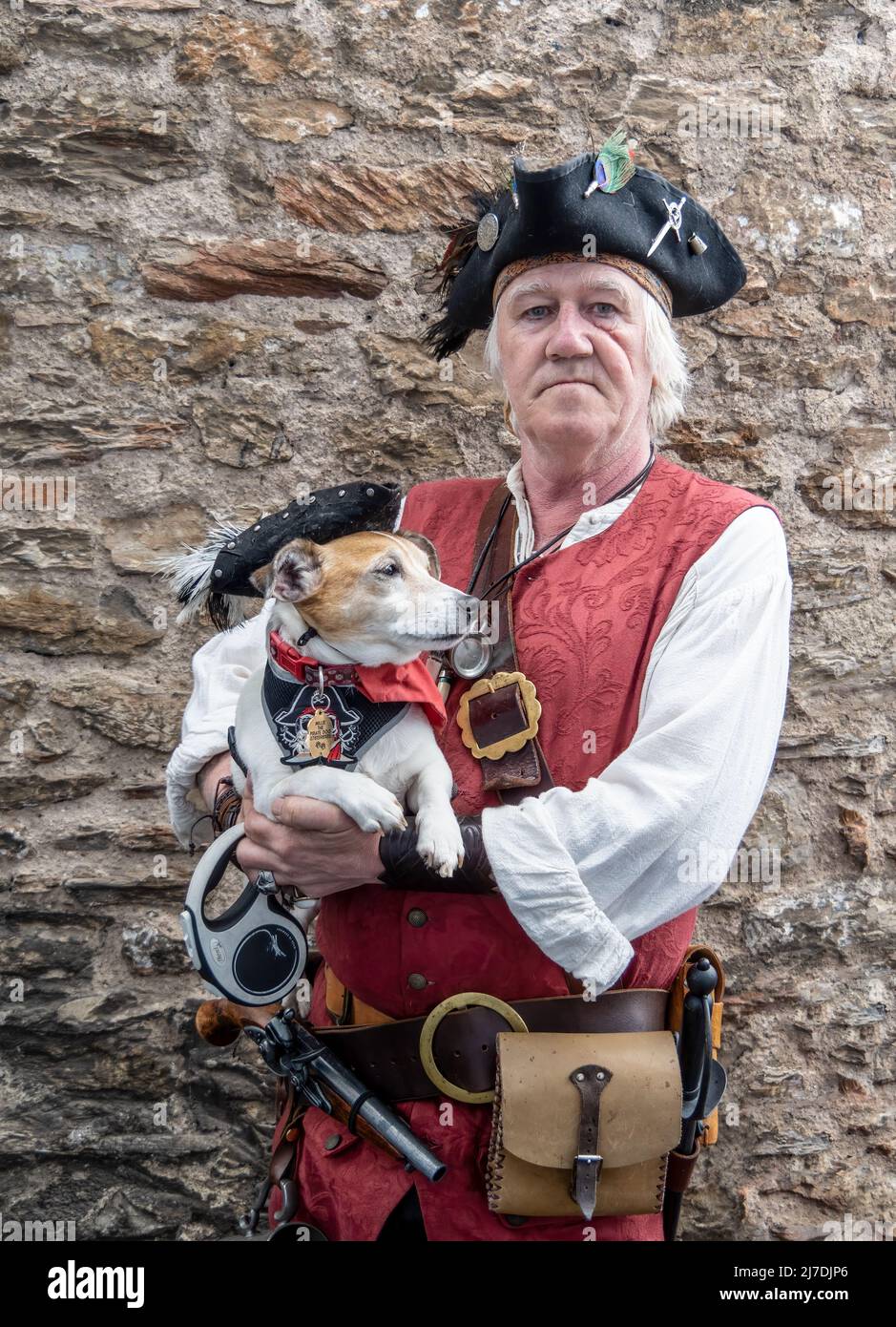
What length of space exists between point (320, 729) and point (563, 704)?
0.41m

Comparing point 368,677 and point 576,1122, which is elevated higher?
point 368,677

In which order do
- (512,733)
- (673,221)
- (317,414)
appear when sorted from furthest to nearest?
1. (317,414)
2. (673,221)
3. (512,733)

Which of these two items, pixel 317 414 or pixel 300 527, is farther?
pixel 317 414

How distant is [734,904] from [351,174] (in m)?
2.14

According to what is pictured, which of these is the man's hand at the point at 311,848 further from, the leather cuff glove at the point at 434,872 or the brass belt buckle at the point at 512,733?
the brass belt buckle at the point at 512,733

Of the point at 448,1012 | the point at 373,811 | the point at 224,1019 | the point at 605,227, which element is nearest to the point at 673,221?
the point at 605,227

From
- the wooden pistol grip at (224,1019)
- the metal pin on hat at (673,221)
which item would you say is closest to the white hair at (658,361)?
the metal pin on hat at (673,221)

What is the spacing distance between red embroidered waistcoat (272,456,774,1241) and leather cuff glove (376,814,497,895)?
143mm

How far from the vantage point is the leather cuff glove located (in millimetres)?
1756

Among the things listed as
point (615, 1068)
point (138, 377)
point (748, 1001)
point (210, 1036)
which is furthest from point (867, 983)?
point (138, 377)

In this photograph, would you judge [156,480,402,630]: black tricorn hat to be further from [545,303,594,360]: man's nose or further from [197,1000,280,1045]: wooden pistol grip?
[197,1000,280,1045]: wooden pistol grip

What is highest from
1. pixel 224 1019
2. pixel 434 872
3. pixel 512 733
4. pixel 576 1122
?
pixel 512 733

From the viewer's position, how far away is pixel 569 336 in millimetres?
2094

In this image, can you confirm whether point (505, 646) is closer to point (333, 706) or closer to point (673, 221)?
point (333, 706)
